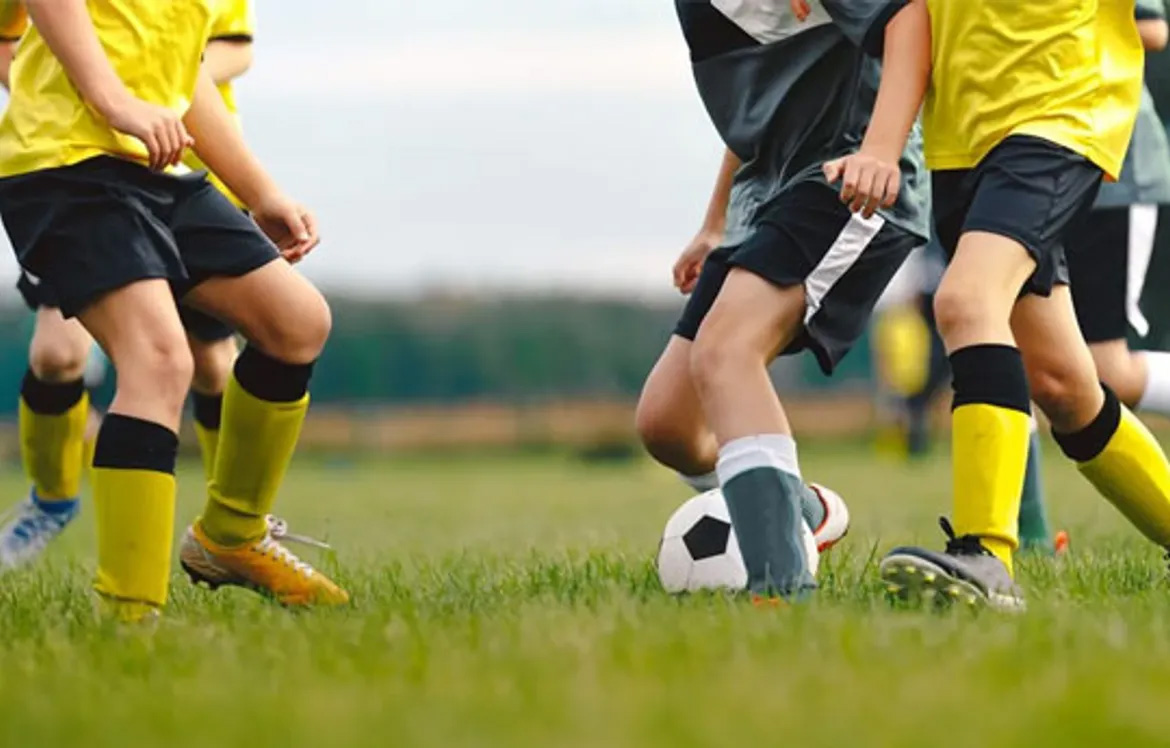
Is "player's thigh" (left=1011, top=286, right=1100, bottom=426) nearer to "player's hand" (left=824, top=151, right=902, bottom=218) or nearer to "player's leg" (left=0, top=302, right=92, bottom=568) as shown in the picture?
"player's hand" (left=824, top=151, right=902, bottom=218)

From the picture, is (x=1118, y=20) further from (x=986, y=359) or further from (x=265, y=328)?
(x=265, y=328)

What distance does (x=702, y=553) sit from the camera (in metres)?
4.10

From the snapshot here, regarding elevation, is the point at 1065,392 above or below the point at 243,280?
below

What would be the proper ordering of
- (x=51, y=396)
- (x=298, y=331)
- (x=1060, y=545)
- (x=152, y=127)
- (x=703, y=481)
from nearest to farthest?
1. (x=152, y=127)
2. (x=298, y=331)
3. (x=703, y=481)
4. (x=1060, y=545)
5. (x=51, y=396)

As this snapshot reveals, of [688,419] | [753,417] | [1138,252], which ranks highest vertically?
[753,417]

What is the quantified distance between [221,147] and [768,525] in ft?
5.18

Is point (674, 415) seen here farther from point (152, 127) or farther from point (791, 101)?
point (152, 127)

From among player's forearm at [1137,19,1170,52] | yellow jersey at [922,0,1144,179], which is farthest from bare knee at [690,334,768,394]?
player's forearm at [1137,19,1170,52]

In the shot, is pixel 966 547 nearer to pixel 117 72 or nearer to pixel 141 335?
pixel 141 335

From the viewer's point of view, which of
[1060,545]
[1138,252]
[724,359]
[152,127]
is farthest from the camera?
[1138,252]

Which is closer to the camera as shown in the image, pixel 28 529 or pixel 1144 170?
pixel 1144 170

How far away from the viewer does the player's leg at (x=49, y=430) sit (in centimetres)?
600

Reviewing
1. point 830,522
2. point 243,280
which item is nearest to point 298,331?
point 243,280

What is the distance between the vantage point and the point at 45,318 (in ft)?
19.9
